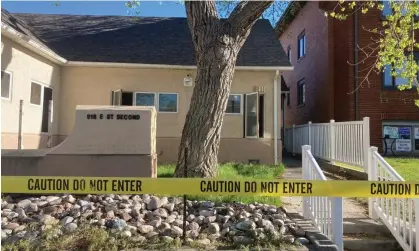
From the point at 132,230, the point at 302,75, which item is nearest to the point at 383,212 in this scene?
the point at 132,230

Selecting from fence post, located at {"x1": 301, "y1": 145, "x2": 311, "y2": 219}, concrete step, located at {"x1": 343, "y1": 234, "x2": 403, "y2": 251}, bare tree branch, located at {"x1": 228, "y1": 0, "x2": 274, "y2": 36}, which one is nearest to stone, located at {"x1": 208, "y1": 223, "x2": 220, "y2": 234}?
fence post, located at {"x1": 301, "y1": 145, "x2": 311, "y2": 219}

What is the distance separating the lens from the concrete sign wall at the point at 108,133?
7223mm

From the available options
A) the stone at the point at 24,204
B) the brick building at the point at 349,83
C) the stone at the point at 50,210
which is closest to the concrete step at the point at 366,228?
the stone at the point at 50,210

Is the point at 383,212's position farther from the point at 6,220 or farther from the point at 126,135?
the point at 6,220

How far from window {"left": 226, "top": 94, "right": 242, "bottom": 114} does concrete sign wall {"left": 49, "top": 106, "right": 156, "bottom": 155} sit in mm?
6355

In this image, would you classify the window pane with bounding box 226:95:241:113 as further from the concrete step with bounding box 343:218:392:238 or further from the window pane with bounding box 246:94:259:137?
the concrete step with bounding box 343:218:392:238

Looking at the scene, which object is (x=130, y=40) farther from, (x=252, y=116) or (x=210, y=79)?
(x=210, y=79)

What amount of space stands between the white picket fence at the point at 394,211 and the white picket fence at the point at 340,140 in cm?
277

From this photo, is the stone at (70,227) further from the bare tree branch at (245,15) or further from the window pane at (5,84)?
the window pane at (5,84)

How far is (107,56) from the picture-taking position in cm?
1345

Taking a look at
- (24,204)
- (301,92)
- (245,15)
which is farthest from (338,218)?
(301,92)

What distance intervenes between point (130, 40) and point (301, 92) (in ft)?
37.4

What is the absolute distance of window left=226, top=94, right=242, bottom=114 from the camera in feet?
44.1

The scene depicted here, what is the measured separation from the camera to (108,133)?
286 inches
